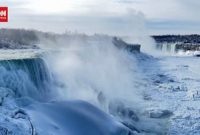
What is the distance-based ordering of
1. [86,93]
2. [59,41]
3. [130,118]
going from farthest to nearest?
[59,41], [86,93], [130,118]

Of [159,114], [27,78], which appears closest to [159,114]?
[159,114]

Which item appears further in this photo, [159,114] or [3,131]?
[159,114]

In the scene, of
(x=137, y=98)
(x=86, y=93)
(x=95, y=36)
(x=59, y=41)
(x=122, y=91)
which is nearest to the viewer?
(x=86, y=93)

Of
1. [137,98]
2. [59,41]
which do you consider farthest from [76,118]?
[59,41]

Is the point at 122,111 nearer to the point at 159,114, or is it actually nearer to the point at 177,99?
the point at 159,114

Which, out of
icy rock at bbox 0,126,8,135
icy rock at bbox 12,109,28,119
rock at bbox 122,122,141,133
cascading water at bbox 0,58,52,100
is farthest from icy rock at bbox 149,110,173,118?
icy rock at bbox 0,126,8,135

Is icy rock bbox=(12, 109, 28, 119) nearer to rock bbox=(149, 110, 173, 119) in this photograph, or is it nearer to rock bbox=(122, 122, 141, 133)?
rock bbox=(122, 122, 141, 133)

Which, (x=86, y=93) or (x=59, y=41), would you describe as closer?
(x=86, y=93)

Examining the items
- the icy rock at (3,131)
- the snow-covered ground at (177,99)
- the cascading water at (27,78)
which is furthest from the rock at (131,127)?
the icy rock at (3,131)

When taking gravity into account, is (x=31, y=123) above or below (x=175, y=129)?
above

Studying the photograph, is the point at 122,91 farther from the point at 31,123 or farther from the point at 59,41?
the point at 59,41

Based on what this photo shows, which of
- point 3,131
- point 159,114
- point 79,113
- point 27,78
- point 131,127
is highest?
point 3,131
